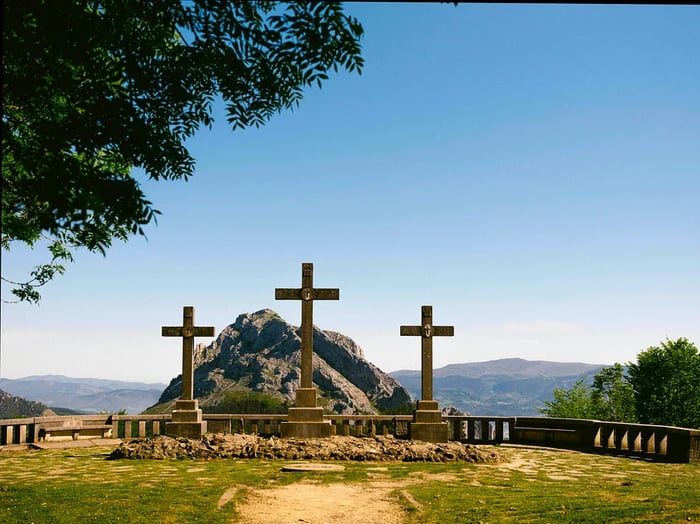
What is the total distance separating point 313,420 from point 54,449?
6.95 metres

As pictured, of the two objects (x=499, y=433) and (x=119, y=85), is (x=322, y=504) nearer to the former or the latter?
(x=119, y=85)

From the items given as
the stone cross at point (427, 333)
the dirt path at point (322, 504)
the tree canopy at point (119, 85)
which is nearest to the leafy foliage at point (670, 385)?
the stone cross at point (427, 333)

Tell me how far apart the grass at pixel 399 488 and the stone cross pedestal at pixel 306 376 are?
295 cm

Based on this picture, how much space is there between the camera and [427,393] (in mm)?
18500

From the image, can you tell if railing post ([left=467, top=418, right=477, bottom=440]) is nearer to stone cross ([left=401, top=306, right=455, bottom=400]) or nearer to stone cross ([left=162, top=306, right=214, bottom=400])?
stone cross ([left=401, top=306, right=455, bottom=400])

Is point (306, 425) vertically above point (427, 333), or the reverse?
point (427, 333)

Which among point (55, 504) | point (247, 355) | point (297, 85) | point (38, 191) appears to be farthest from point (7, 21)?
point (247, 355)

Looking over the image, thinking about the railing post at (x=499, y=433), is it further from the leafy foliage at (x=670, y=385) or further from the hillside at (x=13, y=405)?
the hillside at (x=13, y=405)

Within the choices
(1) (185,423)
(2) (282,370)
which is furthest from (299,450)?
(2) (282,370)

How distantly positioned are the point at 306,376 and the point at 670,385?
122 feet

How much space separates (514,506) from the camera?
9547 millimetres

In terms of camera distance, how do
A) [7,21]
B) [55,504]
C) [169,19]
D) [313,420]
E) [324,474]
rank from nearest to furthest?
[7,21] < [169,19] < [55,504] < [324,474] < [313,420]

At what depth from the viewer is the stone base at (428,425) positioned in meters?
17.8

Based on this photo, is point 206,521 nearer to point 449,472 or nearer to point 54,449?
point 449,472
